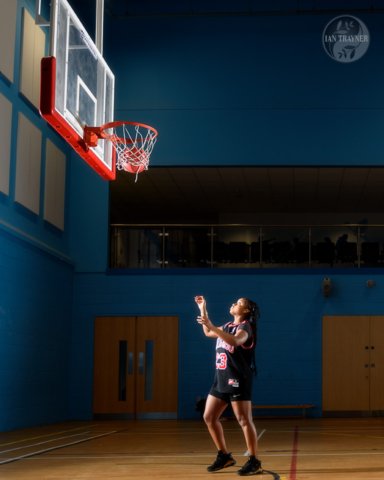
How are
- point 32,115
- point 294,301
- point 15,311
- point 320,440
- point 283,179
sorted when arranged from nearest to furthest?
point 320,440 → point 15,311 → point 32,115 → point 294,301 → point 283,179

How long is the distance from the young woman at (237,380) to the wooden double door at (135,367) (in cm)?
983

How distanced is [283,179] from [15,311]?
793cm

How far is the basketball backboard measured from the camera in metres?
8.98

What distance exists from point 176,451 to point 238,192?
12.0 meters

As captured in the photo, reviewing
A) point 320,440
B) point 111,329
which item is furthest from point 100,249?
point 320,440

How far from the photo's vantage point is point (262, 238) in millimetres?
18266

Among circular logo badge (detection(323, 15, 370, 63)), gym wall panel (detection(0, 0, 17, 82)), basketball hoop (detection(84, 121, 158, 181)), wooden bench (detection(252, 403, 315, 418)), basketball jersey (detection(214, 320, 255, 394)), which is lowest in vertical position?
wooden bench (detection(252, 403, 315, 418))

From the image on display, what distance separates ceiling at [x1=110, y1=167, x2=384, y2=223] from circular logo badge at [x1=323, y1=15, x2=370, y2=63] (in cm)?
251

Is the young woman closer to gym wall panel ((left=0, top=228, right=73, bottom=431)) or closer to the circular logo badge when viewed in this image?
gym wall panel ((left=0, top=228, right=73, bottom=431))

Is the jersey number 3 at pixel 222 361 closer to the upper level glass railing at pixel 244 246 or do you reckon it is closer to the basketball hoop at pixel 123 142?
the basketball hoop at pixel 123 142

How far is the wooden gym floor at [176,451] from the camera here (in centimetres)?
767

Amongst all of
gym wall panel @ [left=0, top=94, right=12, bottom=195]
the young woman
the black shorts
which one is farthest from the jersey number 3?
gym wall panel @ [left=0, top=94, right=12, bottom=195]

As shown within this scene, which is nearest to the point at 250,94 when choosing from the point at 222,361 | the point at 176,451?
the point at 176,451

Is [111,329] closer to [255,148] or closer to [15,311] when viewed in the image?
[15,311]
